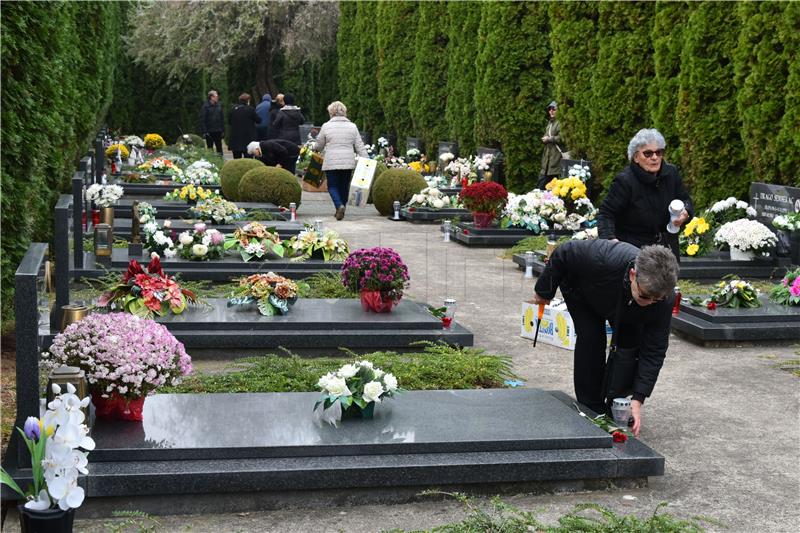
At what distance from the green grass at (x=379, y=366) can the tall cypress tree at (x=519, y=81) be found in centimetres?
1105

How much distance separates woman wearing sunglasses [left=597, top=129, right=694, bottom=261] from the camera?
23.4 feet

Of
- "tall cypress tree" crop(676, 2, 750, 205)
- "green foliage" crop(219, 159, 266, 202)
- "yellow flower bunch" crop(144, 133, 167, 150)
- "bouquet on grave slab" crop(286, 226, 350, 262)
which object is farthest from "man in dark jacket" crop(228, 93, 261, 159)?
"bouquet on grave slab" crop(286, 226, 350, 262)

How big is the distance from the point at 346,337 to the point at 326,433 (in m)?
2.46

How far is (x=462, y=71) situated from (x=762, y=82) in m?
9.72

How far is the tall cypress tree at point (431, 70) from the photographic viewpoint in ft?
74.2

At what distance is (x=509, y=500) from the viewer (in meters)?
4.82

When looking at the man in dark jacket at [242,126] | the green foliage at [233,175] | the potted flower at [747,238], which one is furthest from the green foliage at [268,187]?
the man in dark jacket at [242,126]

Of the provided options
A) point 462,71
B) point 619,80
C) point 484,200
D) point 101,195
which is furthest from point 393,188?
point 101,195

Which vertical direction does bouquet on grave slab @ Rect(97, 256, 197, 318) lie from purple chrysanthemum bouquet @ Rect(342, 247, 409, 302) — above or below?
below

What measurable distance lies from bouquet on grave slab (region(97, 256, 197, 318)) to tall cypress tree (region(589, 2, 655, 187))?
8.42 meters

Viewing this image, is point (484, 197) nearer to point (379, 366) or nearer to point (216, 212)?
point (216, 212)

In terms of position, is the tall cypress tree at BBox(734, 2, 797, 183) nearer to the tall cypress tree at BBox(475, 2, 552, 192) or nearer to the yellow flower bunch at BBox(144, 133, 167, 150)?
the tall cypress tree at BBox(475, 2, 552, 192)

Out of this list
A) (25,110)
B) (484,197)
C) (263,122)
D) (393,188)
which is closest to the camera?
(25,110)

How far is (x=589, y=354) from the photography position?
558cm
